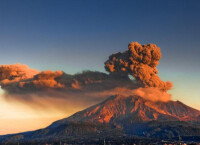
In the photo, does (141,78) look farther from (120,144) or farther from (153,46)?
(120,144)

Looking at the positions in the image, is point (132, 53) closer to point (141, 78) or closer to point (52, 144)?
point (141, 78)

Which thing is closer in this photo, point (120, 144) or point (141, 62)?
point (120, 144)

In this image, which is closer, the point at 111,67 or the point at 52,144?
the point at 52,144

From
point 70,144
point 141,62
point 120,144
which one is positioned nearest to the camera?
point 120,144

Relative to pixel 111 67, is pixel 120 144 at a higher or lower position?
lower

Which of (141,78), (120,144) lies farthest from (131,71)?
(120,144)

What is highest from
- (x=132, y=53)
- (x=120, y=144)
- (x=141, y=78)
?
(x=132, y=53)

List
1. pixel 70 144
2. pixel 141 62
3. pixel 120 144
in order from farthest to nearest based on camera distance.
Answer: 1. pixel 141 62
2. pixel 70 144
3. pixel 120 144

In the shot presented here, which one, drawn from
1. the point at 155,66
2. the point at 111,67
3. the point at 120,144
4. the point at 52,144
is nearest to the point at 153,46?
the point at 155,66
